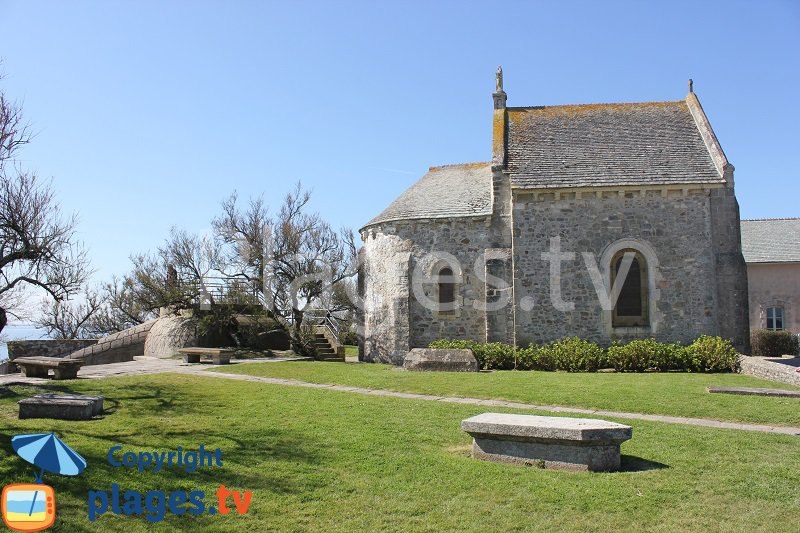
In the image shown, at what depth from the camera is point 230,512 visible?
18.8 feet

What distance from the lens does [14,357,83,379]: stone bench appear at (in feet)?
46.5

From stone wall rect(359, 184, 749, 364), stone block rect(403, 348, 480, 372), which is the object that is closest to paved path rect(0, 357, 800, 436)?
stone block rect(403, 348, 480, 372)

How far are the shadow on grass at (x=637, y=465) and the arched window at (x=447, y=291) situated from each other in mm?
13398

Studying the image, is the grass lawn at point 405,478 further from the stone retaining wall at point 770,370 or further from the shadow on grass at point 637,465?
the stone retaining wall at point 770,370

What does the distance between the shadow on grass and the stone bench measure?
497 inches

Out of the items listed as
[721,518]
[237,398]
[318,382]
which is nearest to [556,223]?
[318,382]

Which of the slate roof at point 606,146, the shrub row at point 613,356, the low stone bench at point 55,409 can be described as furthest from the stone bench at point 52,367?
the slate roof at point 606,146

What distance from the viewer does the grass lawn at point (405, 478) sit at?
5512mm

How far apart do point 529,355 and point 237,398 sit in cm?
1008

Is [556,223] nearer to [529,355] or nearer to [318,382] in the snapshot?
[529,355]

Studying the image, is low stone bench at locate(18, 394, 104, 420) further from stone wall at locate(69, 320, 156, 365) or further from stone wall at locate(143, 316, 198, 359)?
stone wall at locate(69, 320, 156, 365)

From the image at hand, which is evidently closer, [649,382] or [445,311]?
[649,382]

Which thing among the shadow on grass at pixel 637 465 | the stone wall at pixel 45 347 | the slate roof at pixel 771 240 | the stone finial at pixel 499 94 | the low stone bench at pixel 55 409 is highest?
the stone finial at pixel 499 94

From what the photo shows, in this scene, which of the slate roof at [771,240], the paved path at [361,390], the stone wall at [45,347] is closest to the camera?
the paved path at [361,390]
